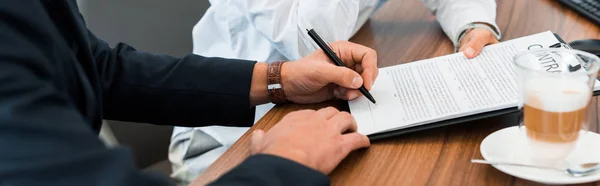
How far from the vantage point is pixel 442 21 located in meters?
1.16

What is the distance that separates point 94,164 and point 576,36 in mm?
814

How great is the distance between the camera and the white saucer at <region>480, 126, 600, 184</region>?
0.64 meters

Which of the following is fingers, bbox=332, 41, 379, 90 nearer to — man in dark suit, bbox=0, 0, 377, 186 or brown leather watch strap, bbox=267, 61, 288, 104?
man in dark suit, bbox=0, 0, 377, 186

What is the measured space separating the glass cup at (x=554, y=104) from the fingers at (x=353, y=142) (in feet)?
0.59

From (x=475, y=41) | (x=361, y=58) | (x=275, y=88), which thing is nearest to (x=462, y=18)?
(x=475, y=41)

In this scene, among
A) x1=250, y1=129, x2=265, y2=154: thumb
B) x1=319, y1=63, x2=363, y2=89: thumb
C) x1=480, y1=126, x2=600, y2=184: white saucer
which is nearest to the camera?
x1=480, y1=126, x2=600, y2=184: white saucer

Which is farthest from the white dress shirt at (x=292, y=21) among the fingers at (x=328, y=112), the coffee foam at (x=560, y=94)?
the coffee foam at (x=560, y=94)

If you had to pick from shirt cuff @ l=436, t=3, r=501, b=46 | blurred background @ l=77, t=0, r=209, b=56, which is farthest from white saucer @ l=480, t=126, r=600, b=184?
blurred background @ l=77, t=0, r=209, b=56

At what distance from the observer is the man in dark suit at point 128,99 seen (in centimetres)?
55

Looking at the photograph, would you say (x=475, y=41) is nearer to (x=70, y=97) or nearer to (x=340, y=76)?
(x=340, y=76)

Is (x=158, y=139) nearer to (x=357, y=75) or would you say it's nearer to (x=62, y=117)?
(x=357, y=75)

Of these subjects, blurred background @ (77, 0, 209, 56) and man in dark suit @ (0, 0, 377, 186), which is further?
blurred background @ (77, 0, 209, 56)

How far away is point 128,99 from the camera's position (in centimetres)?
95

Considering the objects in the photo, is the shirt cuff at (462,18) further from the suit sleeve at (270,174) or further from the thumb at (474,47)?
the suit sleeve at (270,174)
